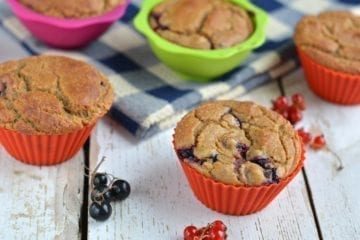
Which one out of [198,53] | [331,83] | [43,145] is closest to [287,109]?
[331,83]

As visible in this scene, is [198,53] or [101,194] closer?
[101,194]

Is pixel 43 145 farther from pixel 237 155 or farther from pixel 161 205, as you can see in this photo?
pixel 237 155

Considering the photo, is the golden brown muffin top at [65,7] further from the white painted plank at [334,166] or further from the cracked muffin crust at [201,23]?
the white painted plank at [334,166]

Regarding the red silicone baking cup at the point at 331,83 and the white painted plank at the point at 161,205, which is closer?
the white painted plank at the point at 161,205

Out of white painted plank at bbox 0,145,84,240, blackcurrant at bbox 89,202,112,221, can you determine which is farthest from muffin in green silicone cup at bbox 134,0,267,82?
blackcurrant at bbox 89,202,112,221

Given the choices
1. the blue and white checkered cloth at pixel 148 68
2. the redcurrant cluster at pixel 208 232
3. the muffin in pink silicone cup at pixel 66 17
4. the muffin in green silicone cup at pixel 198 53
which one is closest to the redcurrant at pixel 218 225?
the redcurrant cluster at pixel 208 232

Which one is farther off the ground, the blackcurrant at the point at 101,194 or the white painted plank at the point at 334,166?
the blackcurrant at the point at 101,194
